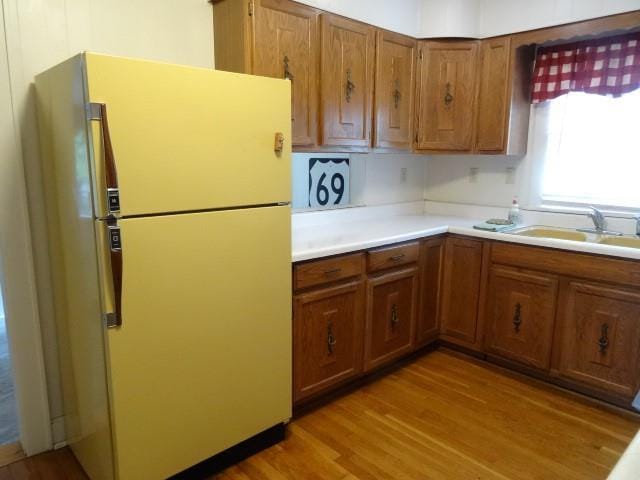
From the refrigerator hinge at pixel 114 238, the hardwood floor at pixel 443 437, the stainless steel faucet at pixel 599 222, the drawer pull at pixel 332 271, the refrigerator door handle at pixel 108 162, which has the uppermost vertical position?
the refrigerator door handle at pixel 108 162

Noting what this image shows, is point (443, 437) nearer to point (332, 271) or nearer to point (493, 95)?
point (332, 271)

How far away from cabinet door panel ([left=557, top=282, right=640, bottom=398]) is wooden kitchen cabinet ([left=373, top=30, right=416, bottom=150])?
134 centimetres

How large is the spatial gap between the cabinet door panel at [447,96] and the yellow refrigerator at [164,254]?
1.50 m

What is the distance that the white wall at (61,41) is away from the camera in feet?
5.90

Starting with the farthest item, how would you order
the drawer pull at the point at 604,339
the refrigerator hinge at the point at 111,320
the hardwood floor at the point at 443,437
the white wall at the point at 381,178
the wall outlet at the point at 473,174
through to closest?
1. the wall outlet at the point at 473,174
2. the white wall at the point at 381,178
3. the drawer pull at the point at 604,339
4. the hardwood floor at the point at 443,437
5. the refrigerator hinge at the point at 111,320

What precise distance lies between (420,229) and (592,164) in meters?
1.18

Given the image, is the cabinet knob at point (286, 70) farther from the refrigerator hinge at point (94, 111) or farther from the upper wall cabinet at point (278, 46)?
the refrigerator hinge at point (94, 111)

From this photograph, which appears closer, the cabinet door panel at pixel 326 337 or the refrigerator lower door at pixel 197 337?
the refrigerator lower door at pixel 197 337

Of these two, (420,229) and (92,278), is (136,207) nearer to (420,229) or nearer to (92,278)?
(92,278)

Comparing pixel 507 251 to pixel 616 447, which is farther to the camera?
pixel 507 251

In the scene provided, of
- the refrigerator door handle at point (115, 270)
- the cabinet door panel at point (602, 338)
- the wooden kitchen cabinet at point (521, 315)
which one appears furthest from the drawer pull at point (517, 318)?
the refrigerator door handle at point (115, 270)

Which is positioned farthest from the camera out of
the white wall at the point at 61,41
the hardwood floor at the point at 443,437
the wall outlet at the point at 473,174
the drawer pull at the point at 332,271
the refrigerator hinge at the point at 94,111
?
the wall outlet at the point at 473,174

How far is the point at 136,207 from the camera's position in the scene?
4.94ft

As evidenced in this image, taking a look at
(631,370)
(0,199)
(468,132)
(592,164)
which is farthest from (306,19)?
(631,370)
